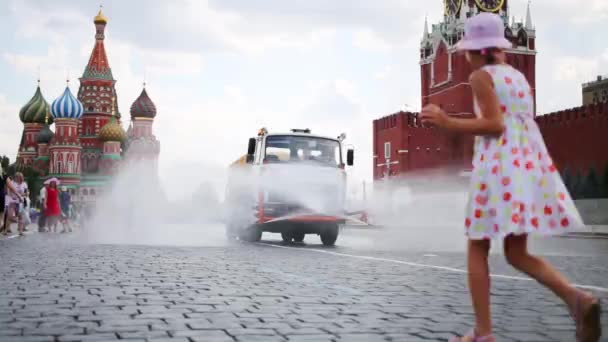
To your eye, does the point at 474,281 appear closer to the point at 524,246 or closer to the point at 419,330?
the point at 524,246

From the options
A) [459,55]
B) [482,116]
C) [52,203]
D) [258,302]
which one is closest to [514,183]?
[482,116]

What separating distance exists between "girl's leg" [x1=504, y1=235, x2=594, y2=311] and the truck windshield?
13279 mm

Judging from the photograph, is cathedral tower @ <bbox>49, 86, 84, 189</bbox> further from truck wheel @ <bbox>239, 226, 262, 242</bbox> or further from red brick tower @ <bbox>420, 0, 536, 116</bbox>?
truck wheel @ <bbox>239, 226, 262, 242</bbox>

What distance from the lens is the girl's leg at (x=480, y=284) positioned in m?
3.88

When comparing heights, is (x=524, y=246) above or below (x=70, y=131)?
below

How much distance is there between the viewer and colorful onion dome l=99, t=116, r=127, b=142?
102m

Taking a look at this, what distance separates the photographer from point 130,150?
106188 mm

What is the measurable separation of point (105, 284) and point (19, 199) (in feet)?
48.9

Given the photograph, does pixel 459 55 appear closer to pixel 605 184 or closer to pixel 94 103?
pixel 605 184

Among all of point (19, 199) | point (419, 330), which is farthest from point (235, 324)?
point (19, 199)

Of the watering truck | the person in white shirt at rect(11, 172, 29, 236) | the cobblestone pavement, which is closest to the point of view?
the cobblestone pavement

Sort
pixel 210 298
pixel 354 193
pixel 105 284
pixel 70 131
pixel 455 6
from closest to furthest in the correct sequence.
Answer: pixel 210 298 < pixel 105 284 < pixel 354 193 < pixel 455 6 < pixel 70 131

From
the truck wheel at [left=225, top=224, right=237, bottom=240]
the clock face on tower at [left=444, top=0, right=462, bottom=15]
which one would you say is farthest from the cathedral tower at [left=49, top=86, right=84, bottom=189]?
the truck wheel at [left=225, top=224, right=237, bottom=240]

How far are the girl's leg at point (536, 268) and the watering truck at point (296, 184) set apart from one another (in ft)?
41.6
